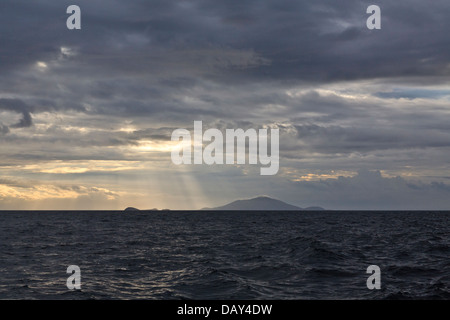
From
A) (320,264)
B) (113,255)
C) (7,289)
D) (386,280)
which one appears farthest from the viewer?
(113,255)

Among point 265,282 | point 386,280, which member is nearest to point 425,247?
point 386,280

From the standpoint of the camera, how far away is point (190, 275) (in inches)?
1061

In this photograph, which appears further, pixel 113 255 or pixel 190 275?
pixel 113 255
